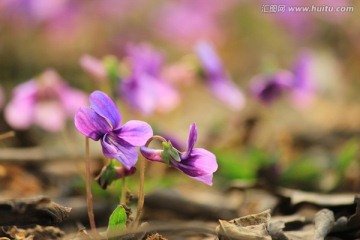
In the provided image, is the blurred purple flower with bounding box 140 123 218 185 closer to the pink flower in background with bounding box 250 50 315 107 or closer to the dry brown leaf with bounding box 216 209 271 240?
the dry brown leaf with bounding box 216 209 271 240

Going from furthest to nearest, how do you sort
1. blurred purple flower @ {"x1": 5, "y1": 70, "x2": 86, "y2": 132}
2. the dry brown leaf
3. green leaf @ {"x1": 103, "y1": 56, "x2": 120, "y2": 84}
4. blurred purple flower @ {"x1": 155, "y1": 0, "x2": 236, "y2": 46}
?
blurred purple flower @ {"x1": 155, "y1": 0, "x2": 236, "y2": 46} < blurred purple flower @ {"x1": 5, "y1": 70, "x2": 86, "y2": 132} < green leaf @ {"x1": 103, "y1": 56, "x2": 120, "y2": 84} < the dry brown leaf

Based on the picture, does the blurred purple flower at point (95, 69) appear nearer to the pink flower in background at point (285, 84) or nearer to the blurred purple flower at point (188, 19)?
the pink flower in background at point (285, 84)

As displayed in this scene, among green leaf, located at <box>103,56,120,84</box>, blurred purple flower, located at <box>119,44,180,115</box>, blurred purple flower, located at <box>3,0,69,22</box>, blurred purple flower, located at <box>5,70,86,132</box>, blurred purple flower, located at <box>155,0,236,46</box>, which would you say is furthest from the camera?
blurred purple flower, located at <box>155,0,236,46</box>

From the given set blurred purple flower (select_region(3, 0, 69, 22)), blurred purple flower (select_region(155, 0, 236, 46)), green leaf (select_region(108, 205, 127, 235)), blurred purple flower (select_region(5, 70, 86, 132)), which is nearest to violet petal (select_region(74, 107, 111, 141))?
green leaf (select_region(108, 205, 127, 235))

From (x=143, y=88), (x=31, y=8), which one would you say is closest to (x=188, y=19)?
(x=31, y=8)

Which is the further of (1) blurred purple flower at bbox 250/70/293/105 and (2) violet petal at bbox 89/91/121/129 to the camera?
(1) blurred purple flower at bbox 250/70/293/105


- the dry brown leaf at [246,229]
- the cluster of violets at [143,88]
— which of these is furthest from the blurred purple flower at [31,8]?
the dry brown leaf at [246,229]

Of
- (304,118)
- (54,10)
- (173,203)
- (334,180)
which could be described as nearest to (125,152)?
(173,203)

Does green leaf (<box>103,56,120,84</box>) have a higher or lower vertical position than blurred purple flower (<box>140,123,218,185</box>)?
higher
